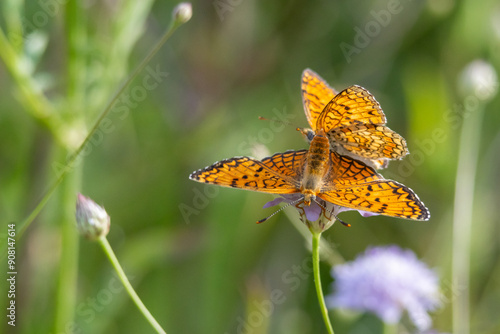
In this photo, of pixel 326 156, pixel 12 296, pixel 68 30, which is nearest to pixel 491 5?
pixel 326 156

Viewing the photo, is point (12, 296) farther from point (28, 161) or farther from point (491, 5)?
point (491, 5)

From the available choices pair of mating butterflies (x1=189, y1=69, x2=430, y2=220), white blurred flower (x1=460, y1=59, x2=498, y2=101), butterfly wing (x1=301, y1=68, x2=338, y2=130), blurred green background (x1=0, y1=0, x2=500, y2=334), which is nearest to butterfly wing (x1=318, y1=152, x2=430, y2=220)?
pair of mating butterflies (x1=189, y1=69, x2=430, y2=220)

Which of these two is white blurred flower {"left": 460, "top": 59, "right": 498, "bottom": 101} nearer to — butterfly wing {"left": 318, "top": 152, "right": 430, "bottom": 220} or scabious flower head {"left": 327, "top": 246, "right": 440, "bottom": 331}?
scabious flower head {"left": 327, "top": 246, "right": 440, "bottom": 331}

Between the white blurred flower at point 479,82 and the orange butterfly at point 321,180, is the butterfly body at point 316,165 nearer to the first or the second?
the orange butterfly at point 321,180

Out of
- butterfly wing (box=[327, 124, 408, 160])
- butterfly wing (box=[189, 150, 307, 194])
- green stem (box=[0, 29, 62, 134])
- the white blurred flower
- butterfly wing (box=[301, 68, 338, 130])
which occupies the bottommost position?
green stem (box=[0, 29, 62, 134])

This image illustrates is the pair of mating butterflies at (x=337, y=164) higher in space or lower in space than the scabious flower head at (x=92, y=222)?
higher

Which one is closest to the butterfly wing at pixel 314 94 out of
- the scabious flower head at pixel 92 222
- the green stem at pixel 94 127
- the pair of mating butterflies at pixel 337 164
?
the pair of mating butterflies at pixel 337 164

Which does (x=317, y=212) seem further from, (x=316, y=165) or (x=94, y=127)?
(x=94, y=127)

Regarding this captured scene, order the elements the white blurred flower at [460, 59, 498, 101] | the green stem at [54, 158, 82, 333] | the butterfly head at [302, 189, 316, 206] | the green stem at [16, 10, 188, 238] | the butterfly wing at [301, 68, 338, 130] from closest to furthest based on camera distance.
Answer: the green stem at [16, 10, 188, 238] < the butterfly head at [302, 189, 316, 206] < the butterfly wing at [301, 68, 338, 130] < the green stem at [54, 158, 82, 333] < the white blurred flower at [460, 59, 498, 101]
